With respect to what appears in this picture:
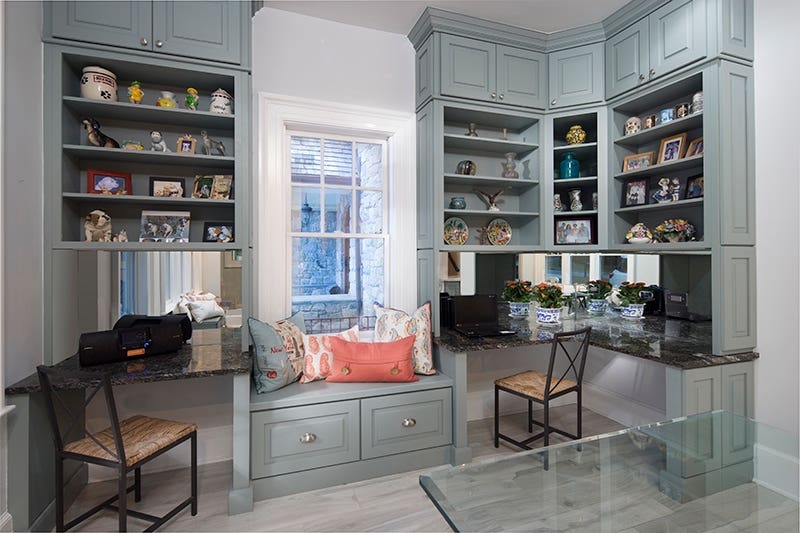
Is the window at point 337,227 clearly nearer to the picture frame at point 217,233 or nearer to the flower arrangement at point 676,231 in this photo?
the picture frame at point 217,233

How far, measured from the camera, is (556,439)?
9.61ft

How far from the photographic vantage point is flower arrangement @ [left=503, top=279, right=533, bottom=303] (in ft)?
10.8

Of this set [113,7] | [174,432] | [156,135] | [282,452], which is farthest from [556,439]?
[113,7]

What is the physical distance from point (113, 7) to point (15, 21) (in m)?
0.45

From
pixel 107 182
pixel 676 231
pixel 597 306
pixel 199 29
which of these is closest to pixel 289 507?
pixel 107 182

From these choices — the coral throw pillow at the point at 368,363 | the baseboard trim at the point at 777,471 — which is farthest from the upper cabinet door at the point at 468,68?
the baseboard trim at the point at 777,471

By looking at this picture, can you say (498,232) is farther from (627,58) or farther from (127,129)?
(127,129)

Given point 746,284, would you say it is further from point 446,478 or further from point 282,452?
point 282,452

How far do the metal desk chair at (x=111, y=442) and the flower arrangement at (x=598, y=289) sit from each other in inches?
125

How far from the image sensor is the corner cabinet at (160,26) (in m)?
2.02

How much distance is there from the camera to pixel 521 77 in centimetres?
299

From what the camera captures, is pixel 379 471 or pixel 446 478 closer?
pixel 446 478

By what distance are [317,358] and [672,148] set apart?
2.84 metres

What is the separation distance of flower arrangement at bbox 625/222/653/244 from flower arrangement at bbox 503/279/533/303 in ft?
2.77
